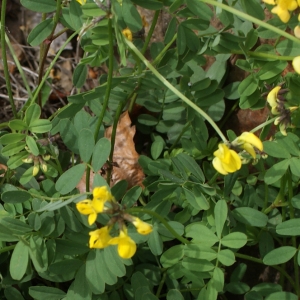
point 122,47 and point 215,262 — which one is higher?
point 122,47

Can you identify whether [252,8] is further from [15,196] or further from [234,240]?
[15,196]

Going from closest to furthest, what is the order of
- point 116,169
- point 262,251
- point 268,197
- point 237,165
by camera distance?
point 237,165 → point 262,251 → point 268,197 → point 116,169

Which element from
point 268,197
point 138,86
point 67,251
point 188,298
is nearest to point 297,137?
point 268,197

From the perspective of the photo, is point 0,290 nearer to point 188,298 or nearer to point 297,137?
point 188,298

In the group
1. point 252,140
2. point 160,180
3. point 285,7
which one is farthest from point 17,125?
point 285,7

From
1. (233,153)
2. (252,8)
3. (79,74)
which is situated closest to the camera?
(233,153)

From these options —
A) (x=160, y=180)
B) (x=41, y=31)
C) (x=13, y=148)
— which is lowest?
(x=160, y=180)
